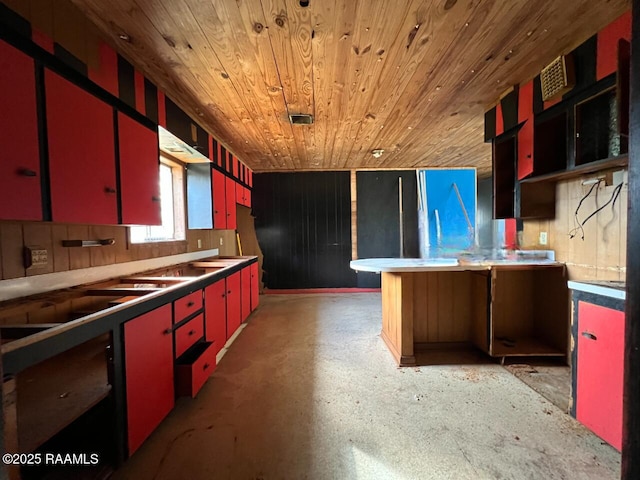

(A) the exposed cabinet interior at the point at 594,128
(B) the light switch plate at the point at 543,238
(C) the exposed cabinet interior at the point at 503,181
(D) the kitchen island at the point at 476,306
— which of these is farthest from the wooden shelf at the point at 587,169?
(D) the kitchen island at the point at 476,306

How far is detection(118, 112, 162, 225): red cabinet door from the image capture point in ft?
5.54

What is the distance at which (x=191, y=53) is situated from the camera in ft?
5.69

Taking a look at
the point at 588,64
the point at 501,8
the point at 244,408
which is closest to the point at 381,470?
the point at 244,408

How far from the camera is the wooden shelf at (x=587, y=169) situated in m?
1.58

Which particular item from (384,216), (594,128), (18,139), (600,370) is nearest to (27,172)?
(18,139)

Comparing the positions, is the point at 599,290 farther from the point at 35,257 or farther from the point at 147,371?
the point at 35,257

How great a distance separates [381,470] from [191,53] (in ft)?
8.77

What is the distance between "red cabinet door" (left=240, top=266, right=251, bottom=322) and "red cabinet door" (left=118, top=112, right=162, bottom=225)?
1521mm

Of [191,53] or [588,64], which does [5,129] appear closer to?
[191,53]

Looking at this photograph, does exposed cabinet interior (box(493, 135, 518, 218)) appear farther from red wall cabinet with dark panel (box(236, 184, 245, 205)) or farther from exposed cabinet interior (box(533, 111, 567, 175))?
red wall cabinet with dark panel (box(236, 184, 245, 205))

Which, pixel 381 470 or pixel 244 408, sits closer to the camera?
pixel 381 470

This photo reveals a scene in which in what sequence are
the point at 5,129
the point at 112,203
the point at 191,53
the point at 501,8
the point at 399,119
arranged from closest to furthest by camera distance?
the point at 5,129, the point at 501,8, the point at 112,203, the point at 191,53, the point at 399,119

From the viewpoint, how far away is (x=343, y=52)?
5.75 ft

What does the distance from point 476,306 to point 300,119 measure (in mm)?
2559
